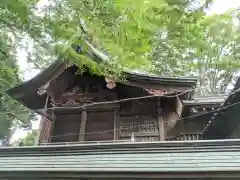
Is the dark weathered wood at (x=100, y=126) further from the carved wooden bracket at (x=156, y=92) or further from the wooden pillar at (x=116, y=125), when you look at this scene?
the carved wooden bracket at (x=156, y=92)

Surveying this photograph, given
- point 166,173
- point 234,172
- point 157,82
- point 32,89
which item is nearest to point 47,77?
point 32,89

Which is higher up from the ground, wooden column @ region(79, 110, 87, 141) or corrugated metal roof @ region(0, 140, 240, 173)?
wooden column @ region(79, 110, 87, 141)

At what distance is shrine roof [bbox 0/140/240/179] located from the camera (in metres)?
3.62

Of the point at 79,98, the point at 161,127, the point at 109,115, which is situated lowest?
the point at 161,127

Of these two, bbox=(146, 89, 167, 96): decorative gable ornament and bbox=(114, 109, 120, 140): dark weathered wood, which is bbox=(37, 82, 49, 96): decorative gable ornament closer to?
bbox=(114, 109, 120, 140): dark weathered wood

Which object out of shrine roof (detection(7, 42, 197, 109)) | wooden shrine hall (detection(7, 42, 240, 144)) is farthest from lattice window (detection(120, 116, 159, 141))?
shrine roof (detection(7, 42, 197, 109))

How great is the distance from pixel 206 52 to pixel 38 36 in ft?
44.0

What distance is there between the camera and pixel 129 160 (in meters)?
4.00

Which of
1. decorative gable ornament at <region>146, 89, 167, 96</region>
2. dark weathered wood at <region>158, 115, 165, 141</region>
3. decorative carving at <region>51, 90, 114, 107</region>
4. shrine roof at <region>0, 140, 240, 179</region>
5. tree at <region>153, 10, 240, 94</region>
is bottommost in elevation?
shrine roof at <region>0, 140, 240, 179</region>

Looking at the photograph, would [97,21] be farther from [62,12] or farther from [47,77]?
[47,77]

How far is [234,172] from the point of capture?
3396 millimetres

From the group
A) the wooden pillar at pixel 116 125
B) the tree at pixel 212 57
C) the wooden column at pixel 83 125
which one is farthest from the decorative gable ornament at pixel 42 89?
the tree at pixel 212 57

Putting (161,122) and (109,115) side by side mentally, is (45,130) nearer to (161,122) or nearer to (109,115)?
(109,115)

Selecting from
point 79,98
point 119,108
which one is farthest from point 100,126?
point 79,98
